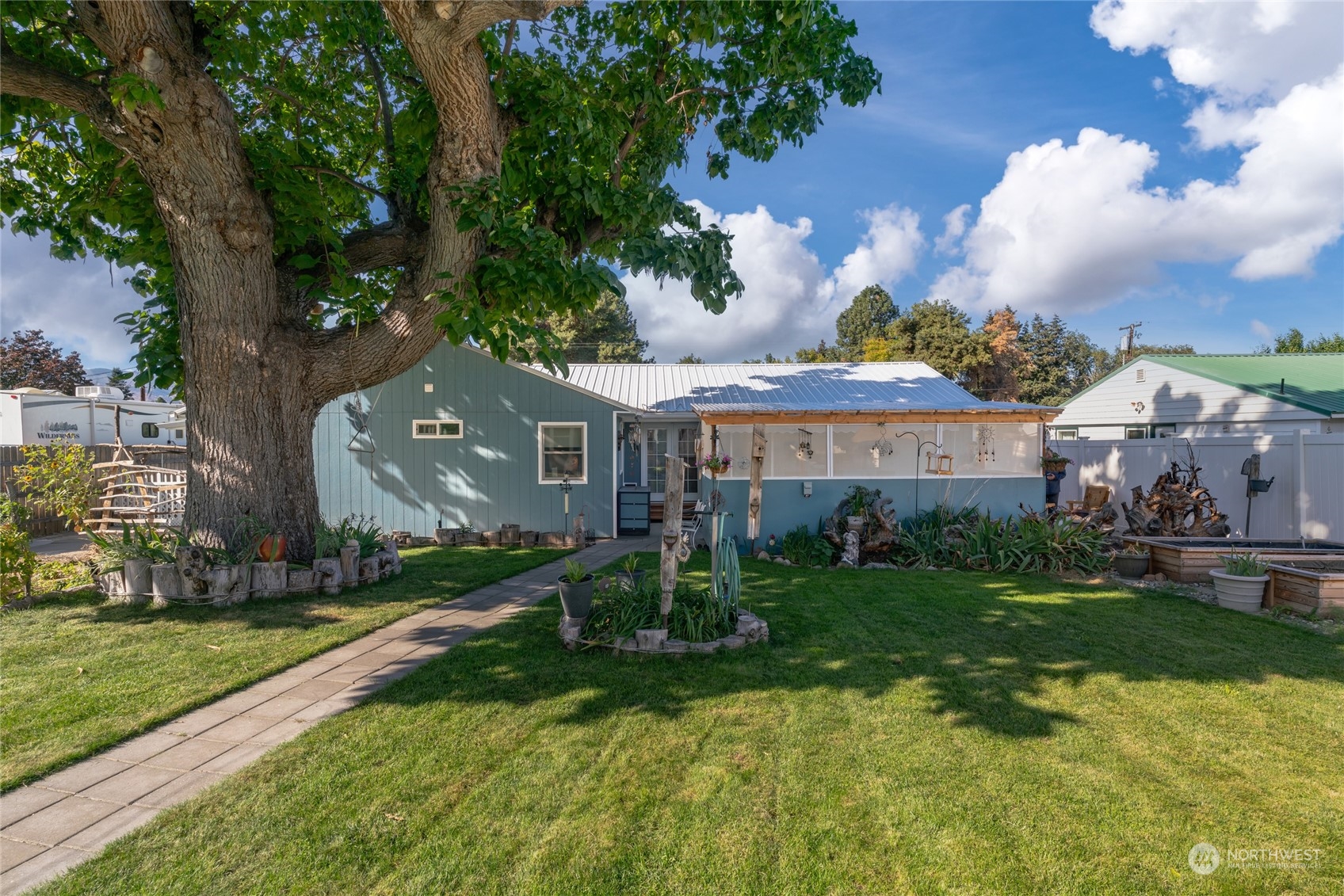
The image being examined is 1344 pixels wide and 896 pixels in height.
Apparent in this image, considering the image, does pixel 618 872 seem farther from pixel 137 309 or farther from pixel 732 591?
pixel 137 309

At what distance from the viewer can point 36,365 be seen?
24.5 meters

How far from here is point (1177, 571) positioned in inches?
278

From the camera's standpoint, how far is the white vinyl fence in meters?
7.95

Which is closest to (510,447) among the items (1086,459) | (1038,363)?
(1086,459)

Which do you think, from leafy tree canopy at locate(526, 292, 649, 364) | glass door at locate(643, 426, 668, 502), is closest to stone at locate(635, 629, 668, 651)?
glass door at locate(643, 426, 668, 502)

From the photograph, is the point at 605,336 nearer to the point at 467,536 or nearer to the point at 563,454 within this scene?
the point at 563,454

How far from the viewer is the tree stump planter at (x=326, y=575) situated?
595 centimetres

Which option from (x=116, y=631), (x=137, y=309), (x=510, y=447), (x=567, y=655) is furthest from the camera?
(x=510, y=447)

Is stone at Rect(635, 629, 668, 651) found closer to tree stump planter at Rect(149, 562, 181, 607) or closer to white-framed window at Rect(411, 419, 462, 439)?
tree stump planter at Rect(149, 562, 181, 607)

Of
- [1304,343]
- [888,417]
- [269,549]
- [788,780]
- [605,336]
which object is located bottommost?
[788,780]

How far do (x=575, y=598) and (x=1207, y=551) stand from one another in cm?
739

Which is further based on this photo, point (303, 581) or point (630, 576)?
Result: point (303, 581)

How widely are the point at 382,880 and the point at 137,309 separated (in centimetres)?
735

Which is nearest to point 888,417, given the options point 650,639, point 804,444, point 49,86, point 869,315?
point 804,444
